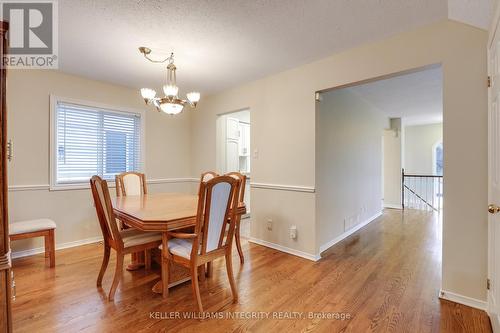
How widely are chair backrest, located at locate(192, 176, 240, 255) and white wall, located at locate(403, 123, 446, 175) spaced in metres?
7.89

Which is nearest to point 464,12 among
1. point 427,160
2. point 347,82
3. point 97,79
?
point 347,82

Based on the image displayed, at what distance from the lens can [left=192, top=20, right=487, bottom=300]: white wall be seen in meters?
1.92

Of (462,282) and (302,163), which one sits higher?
(302,163)

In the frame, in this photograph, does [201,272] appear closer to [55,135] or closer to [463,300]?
[463,300]

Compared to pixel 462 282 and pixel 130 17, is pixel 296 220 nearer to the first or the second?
pixel 462 282

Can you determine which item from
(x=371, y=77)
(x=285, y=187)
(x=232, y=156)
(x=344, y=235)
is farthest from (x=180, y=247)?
(x=232, y=156)

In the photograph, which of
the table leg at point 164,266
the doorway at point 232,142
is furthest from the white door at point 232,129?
the table leg at point 164,266

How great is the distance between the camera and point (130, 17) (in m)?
2.00

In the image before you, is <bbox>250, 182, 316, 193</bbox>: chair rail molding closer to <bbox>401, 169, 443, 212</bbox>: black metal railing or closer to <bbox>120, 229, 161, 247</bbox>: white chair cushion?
<bbox>120, 229, 161, 247</bbox>: white chair cushion

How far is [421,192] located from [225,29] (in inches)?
268

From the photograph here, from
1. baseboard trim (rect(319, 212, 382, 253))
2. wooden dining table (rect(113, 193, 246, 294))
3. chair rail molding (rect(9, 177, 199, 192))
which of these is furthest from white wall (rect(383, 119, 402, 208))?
wooden dining table (rect(113, 193, 246, 294))

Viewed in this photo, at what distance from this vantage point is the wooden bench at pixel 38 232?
8.39 feet

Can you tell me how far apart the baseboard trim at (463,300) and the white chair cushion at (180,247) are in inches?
84.8

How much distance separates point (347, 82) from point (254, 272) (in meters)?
2.28
